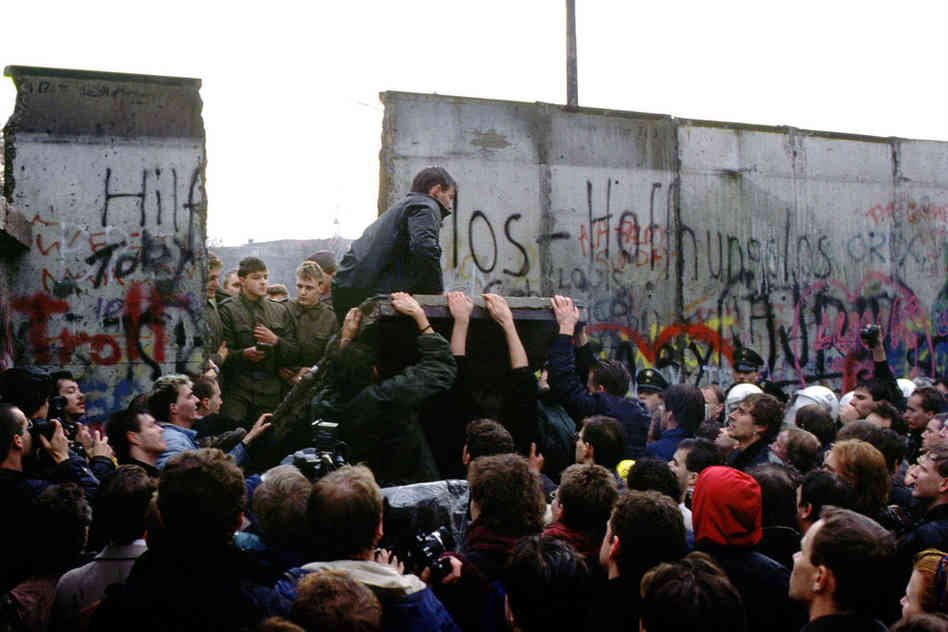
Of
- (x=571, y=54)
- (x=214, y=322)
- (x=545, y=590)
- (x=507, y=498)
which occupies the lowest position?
(x=545, y=590)

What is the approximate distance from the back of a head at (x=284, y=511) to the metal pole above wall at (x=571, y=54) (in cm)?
1209

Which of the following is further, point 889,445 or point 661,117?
point 661,117

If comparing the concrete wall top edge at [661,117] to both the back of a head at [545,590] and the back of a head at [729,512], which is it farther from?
the back of a head at [545,590]

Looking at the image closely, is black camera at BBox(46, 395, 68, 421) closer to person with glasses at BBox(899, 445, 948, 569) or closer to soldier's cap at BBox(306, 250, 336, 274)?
soldier's cap at BBox(306, 250, 336, 274)

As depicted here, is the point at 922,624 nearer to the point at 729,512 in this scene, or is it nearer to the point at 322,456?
the point at 729,512

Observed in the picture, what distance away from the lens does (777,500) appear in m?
4.04

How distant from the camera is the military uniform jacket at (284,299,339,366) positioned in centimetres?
827

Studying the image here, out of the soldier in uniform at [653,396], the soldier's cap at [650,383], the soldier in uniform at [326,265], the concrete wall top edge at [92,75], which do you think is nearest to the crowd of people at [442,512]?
the soldier in uniform at [653,396]

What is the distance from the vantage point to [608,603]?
3176mm

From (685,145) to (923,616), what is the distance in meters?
9.46

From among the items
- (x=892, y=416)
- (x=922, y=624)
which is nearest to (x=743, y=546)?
(x=922, y=624)

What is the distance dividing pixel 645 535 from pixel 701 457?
71.6 inches

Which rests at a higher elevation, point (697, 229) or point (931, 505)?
point (697, 229)

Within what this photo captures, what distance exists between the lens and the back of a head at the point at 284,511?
3311mm
